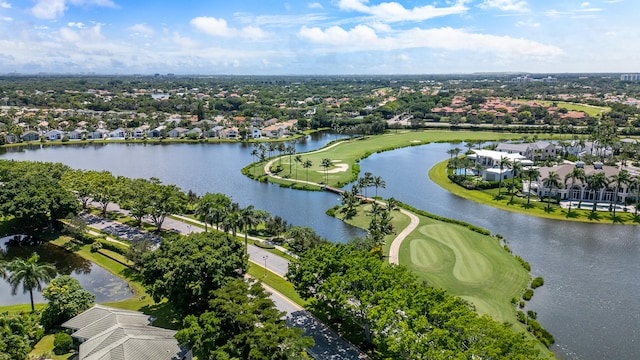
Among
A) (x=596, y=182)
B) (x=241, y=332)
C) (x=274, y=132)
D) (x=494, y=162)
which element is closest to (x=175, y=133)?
(x=274, y=132)

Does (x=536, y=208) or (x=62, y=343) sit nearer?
(x=62, y=343)

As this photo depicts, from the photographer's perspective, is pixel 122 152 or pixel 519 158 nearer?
pixel 519 158

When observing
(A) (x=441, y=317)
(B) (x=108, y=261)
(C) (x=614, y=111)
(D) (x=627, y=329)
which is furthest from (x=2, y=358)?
(C) (x=614, y=111)

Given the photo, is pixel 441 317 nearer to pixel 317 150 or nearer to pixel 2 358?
pixel 2 358

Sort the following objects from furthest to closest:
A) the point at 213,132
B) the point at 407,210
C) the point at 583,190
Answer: the point at 213,132 → the point at 583,190 → the point at 407,210

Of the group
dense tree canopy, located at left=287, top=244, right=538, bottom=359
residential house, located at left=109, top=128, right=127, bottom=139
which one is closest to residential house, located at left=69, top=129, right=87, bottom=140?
residential house, located at left=109, top=128, right=127, bottom=139

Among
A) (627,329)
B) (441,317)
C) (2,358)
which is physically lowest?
(627,329)

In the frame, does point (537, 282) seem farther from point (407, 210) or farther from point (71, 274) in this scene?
point (71, 274)
